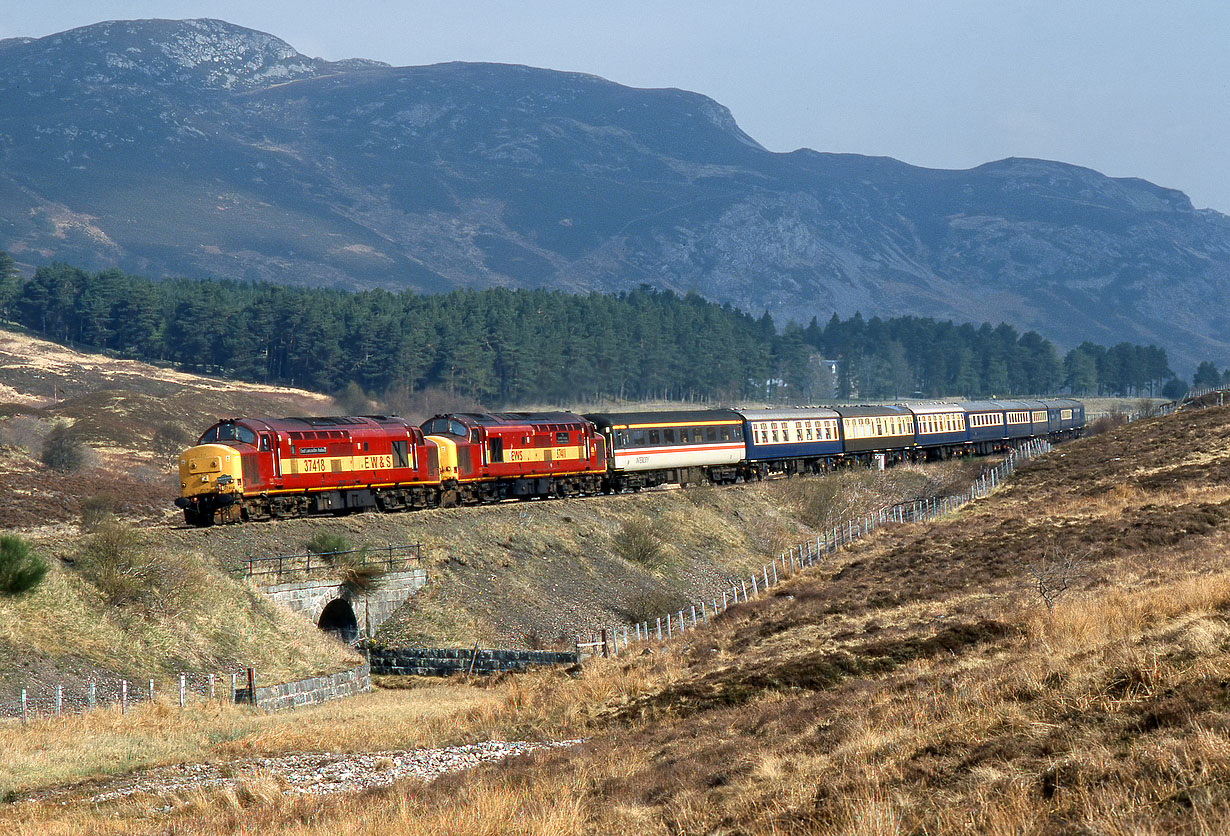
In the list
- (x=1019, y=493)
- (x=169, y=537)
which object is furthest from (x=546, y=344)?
(x=169, y=537)

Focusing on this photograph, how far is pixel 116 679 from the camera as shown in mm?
27953

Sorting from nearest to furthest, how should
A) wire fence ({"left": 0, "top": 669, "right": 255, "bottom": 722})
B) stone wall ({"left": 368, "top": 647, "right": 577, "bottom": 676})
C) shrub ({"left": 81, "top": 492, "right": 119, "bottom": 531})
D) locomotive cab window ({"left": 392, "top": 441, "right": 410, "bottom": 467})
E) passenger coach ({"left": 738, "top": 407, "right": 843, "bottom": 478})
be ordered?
wire fence ({"left": 0, "top": 669, "right": 255, "bottom": 722})
stone wall ({"left": 368, "top": 647, "right": 577, "bottom": 676})
locomotive cab window ({"left": 392, "top": 441, "right": 410, "bottom": 467})
shrub ({"left": 81, "top": 492, "right": 119, "bottom": 531})
passenger coach ({"left": 738, "top": 407, "right": 843, "bottom": 478})

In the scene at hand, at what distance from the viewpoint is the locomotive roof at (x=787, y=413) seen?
64750mm

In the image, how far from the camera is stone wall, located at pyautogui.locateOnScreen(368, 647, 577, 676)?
33250mm

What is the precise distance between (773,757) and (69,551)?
936 inches

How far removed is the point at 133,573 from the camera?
31.0m

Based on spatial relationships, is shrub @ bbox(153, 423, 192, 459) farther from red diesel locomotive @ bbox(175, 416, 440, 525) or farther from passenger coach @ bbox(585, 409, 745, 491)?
red diesel locomotive @ bbox(175, 416, 440, 525)

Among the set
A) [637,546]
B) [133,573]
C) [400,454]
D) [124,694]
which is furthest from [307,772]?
[637,546]

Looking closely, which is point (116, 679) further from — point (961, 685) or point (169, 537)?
point (961, 685)

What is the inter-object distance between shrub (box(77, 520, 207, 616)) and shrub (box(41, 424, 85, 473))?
4438 centimetres

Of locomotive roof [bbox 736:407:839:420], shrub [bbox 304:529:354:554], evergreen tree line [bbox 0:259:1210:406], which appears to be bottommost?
shrub [bbox 304:529:354:554]

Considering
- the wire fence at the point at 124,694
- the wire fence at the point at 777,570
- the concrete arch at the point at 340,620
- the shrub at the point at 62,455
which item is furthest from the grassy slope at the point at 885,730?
the shrub at the point at 62,455

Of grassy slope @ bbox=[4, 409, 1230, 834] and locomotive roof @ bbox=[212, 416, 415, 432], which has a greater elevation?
locomotive roof @ bbox=[212, 416, 415, 432]

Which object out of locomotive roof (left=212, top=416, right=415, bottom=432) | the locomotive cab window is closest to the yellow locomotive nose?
locomotive roof (left=212, top=416, right=415, bottom=432)
